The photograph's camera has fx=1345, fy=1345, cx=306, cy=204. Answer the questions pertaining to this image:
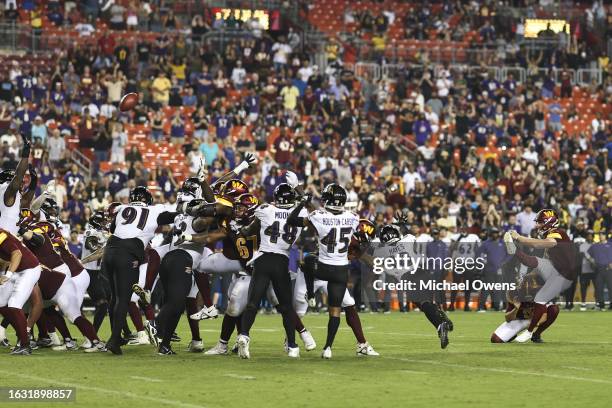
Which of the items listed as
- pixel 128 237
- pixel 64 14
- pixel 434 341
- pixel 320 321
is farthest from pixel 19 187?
pixel 64 14

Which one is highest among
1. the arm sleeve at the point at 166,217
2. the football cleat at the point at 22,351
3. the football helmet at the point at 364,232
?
the arm sleeve at the point at 166,217

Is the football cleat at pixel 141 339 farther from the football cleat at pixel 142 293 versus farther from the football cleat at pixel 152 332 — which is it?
the football cleat at pixel 152 332

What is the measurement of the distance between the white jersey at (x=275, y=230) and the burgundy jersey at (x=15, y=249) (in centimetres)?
234

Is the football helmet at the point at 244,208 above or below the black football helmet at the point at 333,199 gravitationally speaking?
below

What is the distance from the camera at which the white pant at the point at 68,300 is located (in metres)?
14.5

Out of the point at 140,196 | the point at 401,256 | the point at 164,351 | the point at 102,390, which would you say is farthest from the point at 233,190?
the point at 401,256

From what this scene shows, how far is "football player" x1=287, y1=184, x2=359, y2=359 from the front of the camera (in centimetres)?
1366

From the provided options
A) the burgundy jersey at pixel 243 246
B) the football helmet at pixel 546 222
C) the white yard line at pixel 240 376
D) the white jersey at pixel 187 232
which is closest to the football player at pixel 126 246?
the white jersey at pixel 187 232

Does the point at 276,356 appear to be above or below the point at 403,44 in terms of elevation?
below

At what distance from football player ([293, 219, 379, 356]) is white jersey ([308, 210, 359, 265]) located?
1.22 ft

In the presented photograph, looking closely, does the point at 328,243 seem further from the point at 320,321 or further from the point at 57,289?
the point at 320,321

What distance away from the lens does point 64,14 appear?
111 feet

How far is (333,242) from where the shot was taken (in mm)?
13719

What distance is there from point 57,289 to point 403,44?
23.9 m
